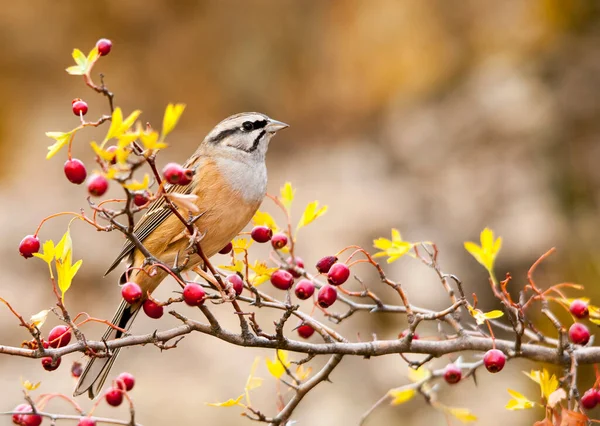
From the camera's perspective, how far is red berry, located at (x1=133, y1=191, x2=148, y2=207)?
1.82 meters

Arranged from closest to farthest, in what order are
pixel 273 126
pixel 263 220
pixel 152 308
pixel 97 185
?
pixel 97 185 → pixel 152 308 → pixel 263 220 → pixel 273 126

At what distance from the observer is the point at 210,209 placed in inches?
115

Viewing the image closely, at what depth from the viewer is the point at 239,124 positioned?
3.49m

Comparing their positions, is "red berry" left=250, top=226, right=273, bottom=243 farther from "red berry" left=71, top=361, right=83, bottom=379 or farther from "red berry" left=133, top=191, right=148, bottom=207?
"red berry" left=71, top=361, right=83, bottom=379

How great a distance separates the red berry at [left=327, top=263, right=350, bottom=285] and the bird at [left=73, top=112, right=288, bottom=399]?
577 millimetres

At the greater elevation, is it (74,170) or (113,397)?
(74,170)

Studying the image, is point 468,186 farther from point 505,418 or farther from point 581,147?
point 505,418

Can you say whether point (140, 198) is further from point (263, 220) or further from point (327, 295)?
point (263, 220)

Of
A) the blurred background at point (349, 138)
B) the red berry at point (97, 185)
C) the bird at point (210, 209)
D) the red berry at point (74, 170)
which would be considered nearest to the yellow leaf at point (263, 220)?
the bird at point (210, 209)

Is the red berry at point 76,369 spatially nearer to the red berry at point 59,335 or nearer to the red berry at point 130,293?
the red berry at point 59,335

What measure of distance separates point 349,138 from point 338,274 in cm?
484

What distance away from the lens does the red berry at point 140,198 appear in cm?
182

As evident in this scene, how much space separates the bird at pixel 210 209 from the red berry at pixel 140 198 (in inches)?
26.5

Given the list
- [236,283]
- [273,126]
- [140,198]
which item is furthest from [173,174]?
[273,126]
